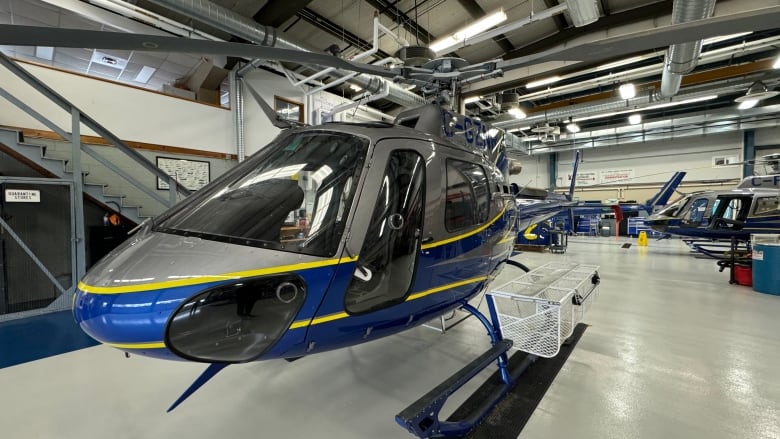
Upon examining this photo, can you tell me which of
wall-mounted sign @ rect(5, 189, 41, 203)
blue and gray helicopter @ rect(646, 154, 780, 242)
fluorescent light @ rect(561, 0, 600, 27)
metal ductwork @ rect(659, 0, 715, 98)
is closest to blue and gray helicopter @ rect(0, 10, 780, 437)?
metal ductwork @ rect(659, 0, 715, 98)

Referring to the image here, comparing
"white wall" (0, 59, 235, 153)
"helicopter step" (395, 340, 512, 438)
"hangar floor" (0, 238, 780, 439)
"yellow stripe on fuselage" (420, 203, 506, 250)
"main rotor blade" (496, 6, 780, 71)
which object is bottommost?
"hangar floor" (0, 238, 780, 439)

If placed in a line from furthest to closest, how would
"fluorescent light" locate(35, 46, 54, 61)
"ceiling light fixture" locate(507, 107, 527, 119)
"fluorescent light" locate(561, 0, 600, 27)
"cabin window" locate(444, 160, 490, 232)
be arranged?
"ceiling light fixture" locate(507, 107, 527, 119)
"fluorescent light" locate(35, 46, 54, 61)
"fluorescent light" locate(561, 0, 600, 27)
"cabin window" locate(444, 160, 490, 232)

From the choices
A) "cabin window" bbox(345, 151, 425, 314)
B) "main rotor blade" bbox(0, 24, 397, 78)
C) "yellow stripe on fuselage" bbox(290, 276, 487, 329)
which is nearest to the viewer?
"main rotor blade" bbox(0, 24, 397, 78)

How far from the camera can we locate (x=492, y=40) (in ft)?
22.9

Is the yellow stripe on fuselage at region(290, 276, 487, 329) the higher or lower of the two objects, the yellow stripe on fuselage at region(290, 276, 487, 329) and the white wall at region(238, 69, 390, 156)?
the lower

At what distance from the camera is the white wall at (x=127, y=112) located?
5008 mm

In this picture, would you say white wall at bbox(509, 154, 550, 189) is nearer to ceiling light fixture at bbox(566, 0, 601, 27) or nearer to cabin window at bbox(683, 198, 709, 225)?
cabin window at bbox(683, 198, 709, 225)

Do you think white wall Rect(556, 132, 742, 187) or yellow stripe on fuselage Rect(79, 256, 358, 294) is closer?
yellow stripe on fuselage Rect(79, 256, 358, 294)

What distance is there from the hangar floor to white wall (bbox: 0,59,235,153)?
445cm

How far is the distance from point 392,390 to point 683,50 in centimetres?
712

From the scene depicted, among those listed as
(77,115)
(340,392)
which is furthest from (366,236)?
(77,115)

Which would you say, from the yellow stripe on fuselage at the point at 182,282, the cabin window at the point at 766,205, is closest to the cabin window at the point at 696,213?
the cabin window at the point at 766,205

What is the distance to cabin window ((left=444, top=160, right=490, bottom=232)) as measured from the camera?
7.17 ft

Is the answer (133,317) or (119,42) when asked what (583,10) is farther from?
(133,317)
